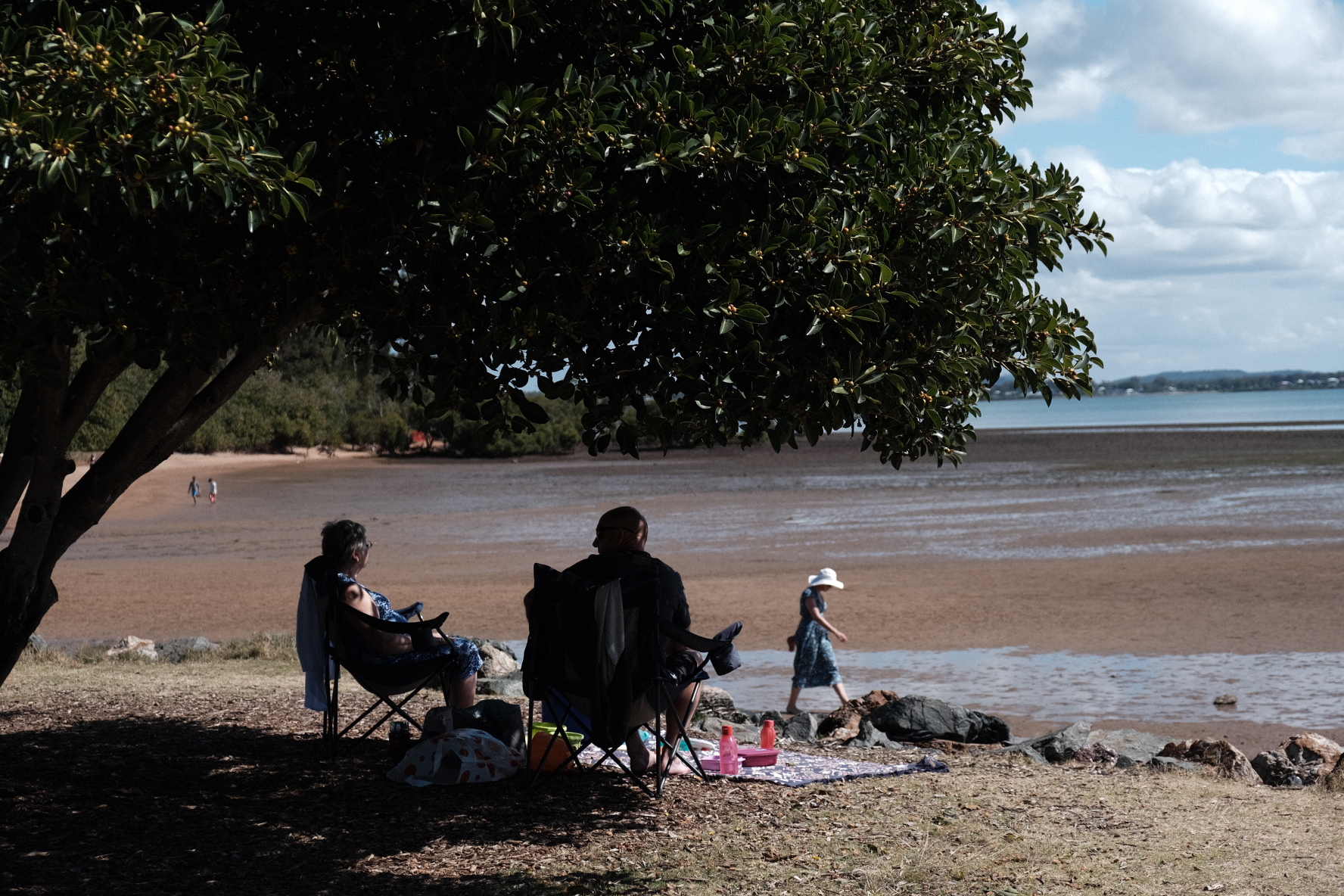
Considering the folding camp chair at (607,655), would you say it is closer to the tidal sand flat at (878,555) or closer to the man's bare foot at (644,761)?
the man's bare foot at (644,761)

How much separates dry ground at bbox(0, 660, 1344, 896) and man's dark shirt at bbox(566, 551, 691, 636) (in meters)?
0.93

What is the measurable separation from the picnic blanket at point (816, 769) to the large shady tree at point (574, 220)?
2.08 metres

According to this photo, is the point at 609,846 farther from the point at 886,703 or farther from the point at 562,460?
the point at 562,460

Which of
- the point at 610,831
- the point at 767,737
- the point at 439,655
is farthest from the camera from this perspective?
the point at 767,737

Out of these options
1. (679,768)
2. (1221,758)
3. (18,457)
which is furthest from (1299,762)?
(18,457)

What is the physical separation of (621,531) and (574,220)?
2003 mm

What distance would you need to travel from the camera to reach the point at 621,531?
20.2ft

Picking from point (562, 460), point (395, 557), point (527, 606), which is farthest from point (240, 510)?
point (527, 606)

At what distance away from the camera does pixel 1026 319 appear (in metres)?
5.78

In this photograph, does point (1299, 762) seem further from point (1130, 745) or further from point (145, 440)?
point (145, 440)

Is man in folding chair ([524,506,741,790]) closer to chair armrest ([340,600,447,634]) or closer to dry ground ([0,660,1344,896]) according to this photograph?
dry ground ([0,660,1344,896])

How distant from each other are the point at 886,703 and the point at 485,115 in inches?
233

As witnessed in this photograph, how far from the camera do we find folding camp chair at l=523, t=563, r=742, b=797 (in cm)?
586

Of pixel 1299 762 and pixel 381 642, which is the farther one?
pixel 1299 762
